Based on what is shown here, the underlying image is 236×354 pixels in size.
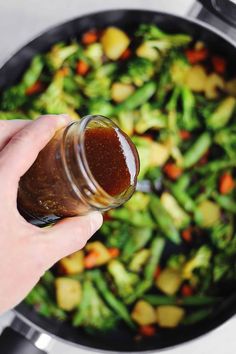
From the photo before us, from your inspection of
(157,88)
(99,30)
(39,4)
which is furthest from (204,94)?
(39,4)

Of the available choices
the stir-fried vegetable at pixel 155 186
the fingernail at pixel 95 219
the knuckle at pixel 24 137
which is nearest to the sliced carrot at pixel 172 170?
the stir-fried vegetable at pixel 155 186

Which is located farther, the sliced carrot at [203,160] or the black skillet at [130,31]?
the sliced carrot at [203,160]

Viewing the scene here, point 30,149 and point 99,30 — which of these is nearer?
point 30,149

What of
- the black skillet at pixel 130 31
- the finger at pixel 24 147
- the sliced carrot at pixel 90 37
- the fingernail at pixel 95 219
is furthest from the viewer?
the sliced carrot at pixel 90 37

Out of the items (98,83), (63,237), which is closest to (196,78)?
(98,83)

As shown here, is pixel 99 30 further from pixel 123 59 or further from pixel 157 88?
pixel 157 88

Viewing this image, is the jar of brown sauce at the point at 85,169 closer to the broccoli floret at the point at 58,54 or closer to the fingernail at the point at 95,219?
the fingernail at the point at 95,219
